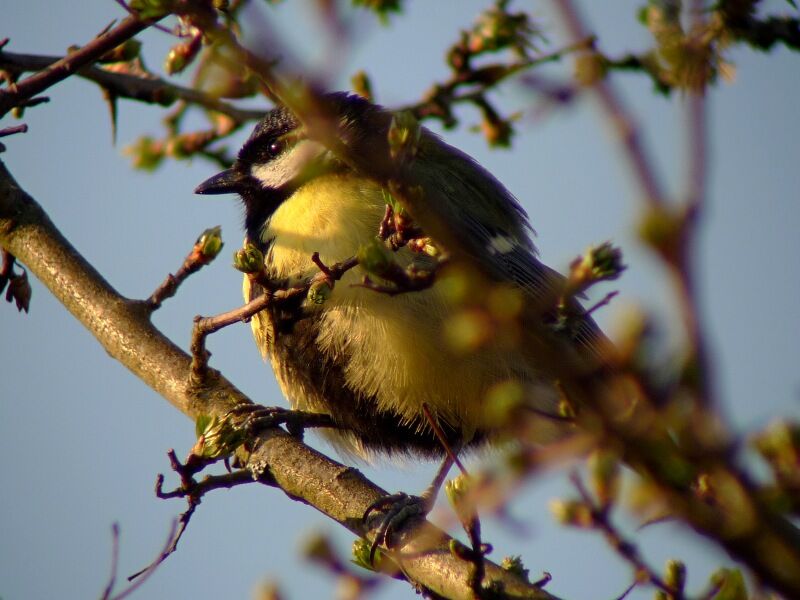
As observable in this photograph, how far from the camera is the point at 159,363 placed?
3.33 m

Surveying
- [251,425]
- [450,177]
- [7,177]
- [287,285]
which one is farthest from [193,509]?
[450,177]

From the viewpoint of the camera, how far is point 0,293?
3.37m

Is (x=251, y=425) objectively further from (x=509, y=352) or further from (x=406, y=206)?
(x=406, y=206)

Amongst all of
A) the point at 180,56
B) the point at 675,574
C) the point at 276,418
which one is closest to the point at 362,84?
the point at 180,56

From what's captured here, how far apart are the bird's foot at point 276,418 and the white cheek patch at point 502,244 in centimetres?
103

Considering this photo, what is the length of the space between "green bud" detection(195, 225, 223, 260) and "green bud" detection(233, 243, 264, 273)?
0.22m

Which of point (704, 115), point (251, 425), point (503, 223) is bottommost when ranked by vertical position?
point (704, 115)

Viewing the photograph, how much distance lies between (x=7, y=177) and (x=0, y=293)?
0.46 meters

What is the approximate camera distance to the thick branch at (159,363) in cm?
303

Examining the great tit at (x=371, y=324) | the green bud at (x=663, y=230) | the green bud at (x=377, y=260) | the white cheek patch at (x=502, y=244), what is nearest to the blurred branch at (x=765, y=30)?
the green bud at (x=377, y=260)

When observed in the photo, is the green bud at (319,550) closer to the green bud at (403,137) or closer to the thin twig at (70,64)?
the green bud at (403,137)

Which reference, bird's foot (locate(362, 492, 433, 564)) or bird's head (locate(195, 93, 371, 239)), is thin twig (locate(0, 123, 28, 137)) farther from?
bird's foot (locate(362, 492, 433, 564))

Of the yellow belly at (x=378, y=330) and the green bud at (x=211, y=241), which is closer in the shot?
the green bud at (x=211, y=241)

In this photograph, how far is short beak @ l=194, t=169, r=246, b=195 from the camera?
435cm
